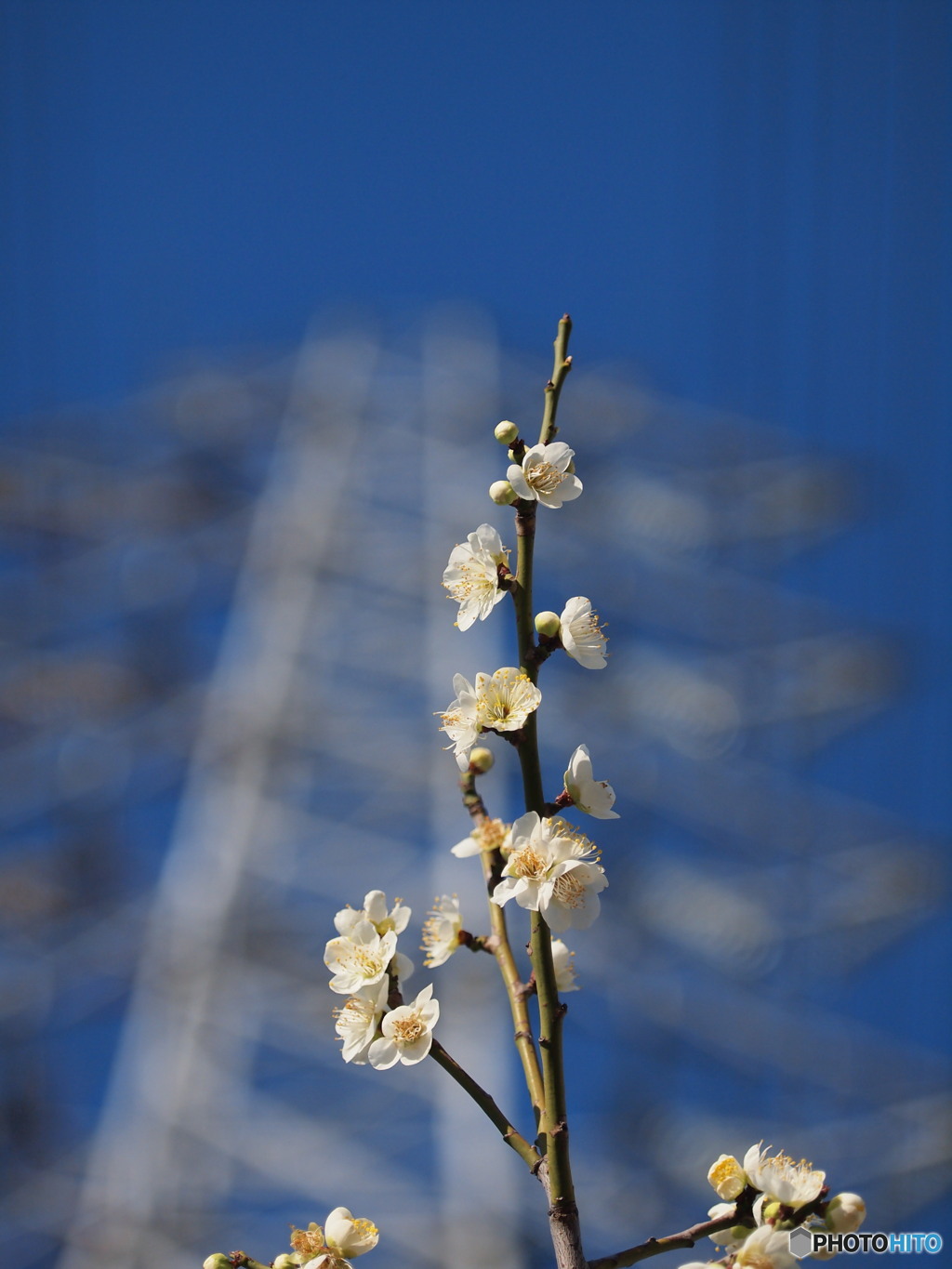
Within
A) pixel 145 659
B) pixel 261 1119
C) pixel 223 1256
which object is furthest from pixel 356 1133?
pixel 223 1256

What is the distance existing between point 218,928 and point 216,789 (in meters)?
1.01

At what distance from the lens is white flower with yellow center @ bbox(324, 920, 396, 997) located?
836 mm

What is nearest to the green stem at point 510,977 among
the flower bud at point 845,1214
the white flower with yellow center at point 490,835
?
the white flower with yellow center at point 490,835

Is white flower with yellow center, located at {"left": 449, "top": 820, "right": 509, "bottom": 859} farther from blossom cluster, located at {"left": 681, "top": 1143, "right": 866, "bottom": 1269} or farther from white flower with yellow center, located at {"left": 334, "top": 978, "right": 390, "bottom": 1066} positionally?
blossom cluster, located at {"left": 681, "top": 1143, "right": 866, "bottom": 1269}

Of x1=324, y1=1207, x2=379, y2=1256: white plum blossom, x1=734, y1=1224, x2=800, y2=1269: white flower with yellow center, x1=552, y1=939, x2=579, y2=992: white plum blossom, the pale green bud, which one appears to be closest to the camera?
x1=734, y1=1224, x2=800, y2=1269: white flower with yellow center

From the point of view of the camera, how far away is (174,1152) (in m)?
3.63

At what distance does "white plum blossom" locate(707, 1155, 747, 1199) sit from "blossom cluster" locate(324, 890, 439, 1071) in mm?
228

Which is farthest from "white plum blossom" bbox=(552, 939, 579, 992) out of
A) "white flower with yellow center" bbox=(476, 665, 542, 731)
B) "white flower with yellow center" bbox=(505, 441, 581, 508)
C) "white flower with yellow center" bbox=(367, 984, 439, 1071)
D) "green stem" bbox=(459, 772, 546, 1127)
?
"white flower with yellow center" bbox=(505, 441, 581, 508)

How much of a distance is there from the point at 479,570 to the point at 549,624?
0.08 metres

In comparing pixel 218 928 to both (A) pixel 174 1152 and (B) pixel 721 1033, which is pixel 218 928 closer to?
(A) pixel 174 1152

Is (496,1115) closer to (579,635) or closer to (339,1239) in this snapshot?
(339,1239)

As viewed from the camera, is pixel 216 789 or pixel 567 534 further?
pixel 567 534

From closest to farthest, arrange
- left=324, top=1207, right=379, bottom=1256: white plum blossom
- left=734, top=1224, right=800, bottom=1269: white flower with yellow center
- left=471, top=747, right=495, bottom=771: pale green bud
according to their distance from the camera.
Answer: left=734, top=1224, right=800, bottom=1269: white flower with yellow center < left=324, top=1207, right=379, bottom=1256: white plum blossom < left=471, top=747, right=495, bottom=771: pale green bud

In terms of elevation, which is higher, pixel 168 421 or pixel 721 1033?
pixel 168 421
